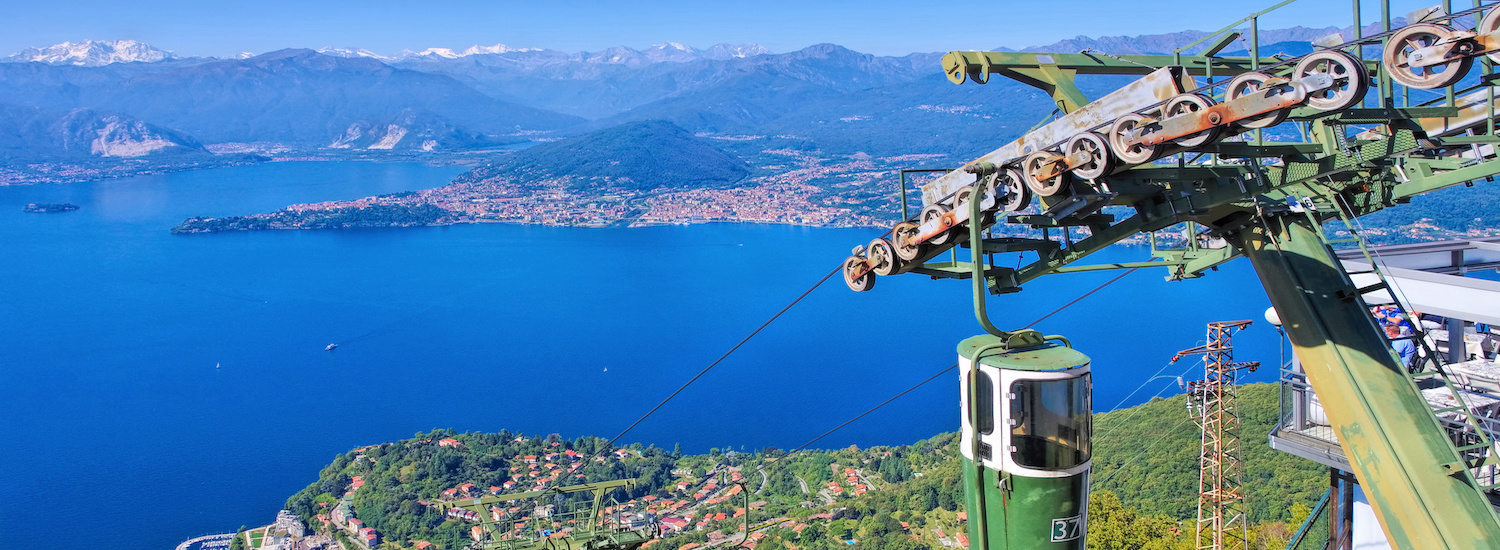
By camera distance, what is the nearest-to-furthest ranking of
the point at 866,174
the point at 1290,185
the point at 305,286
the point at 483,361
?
1. the point at 1290,185
2. the point at 483,361
3. the point at 305,286
4. the point at 866,174

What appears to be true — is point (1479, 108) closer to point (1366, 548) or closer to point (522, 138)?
point (1366, 548)

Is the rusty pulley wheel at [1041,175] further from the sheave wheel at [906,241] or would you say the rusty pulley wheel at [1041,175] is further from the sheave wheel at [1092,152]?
the sheave wheel at [906,241]

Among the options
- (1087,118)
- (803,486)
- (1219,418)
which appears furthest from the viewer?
(803,486)

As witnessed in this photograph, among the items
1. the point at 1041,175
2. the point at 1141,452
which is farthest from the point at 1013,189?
the point at 1141,452

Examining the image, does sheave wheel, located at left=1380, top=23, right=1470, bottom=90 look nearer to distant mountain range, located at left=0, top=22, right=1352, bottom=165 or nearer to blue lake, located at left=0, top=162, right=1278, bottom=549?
blue lake, located at left=0, top=162, right=1278, bottom=549

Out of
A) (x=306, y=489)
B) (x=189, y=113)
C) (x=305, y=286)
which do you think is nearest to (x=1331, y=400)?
(x=306, y=489)

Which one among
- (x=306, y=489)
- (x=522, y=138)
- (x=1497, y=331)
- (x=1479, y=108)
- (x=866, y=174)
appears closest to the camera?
(x=1479, y=108)

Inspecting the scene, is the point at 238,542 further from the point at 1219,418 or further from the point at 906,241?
the point at 906,241
